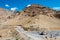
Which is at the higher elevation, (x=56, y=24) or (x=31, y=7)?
(x=31, y=7)

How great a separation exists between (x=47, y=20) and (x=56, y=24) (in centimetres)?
447

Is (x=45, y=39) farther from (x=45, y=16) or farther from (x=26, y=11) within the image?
(x=26, y=11)

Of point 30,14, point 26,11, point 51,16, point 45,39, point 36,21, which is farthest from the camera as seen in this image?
point 26,11

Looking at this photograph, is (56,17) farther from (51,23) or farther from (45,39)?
(45,39)

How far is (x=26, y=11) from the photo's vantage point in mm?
89938

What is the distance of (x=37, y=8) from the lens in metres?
87.2

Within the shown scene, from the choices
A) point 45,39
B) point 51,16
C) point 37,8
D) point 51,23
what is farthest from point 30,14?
point 45,39

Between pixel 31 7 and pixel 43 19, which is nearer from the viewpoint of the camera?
pixel 43 19

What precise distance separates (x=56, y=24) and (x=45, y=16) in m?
8.02

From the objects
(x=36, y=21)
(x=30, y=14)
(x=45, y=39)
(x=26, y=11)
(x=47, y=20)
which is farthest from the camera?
(x=26, y=11)

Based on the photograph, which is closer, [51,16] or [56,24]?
[56,24]

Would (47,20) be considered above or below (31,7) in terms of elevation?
below

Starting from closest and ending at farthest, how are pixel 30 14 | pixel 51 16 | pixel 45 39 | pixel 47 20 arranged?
pixel 45 39
pixel 47 20
pixel 51 16
pixel 30 14

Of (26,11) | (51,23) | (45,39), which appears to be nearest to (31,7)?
(26,11)
